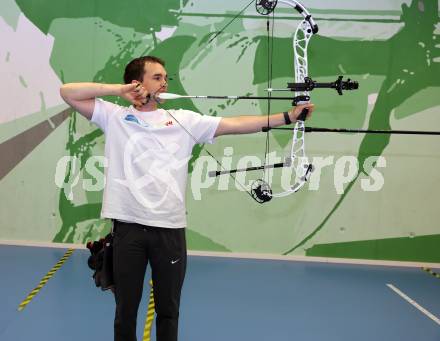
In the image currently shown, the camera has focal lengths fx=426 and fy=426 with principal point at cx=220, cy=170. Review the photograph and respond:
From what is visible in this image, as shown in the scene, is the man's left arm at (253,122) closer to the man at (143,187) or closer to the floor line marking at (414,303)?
the man at (143,187)

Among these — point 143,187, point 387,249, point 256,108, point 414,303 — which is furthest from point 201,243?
point 143,187

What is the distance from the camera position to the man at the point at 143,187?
1670 mm

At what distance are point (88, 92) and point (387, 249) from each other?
145 inches

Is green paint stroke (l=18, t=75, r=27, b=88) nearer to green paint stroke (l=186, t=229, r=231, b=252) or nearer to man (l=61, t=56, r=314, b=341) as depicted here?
green paint stroke (l=186, t=229, r=231, b=252)

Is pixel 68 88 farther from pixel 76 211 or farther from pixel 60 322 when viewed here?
pixel 76 211

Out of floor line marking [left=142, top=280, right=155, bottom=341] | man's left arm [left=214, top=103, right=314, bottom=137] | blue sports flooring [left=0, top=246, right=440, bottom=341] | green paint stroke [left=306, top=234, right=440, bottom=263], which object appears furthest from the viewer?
green paint stroke [left=306, top=234, right=440, bottom=263]

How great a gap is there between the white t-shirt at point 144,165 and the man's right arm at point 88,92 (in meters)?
0.05

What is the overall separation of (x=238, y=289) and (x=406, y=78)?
8.85ft

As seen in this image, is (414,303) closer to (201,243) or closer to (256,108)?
(201,243)

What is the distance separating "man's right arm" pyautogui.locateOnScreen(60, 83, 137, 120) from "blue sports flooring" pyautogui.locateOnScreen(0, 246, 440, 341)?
1.51 metres

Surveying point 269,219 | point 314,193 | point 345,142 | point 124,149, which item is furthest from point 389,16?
point 124,149

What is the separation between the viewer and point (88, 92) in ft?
5.66

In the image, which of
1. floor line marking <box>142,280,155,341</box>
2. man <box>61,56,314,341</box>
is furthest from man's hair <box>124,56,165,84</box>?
floor line marking <box>142,280,155,341</box>

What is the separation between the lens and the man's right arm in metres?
1.69
